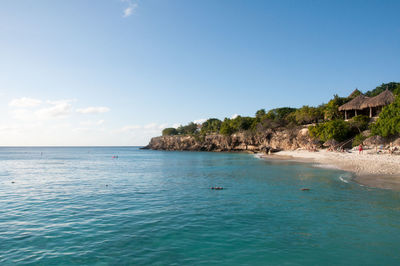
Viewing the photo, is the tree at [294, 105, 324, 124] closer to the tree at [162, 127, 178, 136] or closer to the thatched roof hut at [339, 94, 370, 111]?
the thatched roof hut at [339, 94, 370, 111]

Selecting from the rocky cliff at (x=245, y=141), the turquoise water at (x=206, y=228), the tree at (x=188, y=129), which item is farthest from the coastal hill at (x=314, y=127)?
the turquoise water at (x=206, y=228)

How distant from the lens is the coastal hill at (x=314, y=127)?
3916 centimetres

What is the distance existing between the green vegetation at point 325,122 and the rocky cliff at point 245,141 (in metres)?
2.04

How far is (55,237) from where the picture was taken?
9312 millimetres

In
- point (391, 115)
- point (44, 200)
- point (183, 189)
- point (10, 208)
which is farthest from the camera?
point (391, 115)

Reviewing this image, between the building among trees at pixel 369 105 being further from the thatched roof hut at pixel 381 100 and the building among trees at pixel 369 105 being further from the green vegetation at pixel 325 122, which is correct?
the green vegetation at pixel 325 122

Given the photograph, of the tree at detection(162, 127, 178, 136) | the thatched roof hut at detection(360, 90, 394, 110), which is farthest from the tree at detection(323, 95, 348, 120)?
the tree at detection(162, 127, 178, 136)

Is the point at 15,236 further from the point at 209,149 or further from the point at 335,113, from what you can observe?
the point at 209,149

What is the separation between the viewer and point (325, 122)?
5919 cm

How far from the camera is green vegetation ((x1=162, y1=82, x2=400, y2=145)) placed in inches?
1457

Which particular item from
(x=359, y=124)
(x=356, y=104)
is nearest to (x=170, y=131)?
(x=356, y=104)

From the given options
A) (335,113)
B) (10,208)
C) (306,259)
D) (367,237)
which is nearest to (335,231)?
(367,237)

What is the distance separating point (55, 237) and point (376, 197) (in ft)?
50.8

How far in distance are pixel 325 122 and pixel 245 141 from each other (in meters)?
31.3
